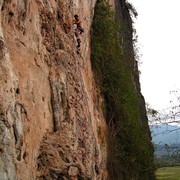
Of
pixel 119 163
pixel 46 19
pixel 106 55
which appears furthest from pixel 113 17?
pixel 46 19

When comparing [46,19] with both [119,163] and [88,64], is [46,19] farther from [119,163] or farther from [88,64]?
[119,163]

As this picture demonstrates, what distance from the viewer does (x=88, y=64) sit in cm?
1488

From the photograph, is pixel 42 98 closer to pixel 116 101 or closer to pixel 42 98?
pixel 42 98

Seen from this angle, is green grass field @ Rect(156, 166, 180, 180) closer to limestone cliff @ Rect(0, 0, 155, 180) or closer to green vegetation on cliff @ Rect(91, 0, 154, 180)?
green vegetation on cliff @ Rect(91, 0, 154, 180)

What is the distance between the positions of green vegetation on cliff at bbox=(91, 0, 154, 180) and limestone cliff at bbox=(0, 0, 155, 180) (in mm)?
4120

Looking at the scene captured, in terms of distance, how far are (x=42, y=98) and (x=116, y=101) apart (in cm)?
792

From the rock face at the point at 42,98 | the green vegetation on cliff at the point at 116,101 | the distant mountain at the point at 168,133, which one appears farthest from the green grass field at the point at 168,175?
the rock face at the point at 42,98

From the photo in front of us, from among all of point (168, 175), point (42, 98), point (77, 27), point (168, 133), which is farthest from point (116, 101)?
point (168, 175)

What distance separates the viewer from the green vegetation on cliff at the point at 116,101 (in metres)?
15.9

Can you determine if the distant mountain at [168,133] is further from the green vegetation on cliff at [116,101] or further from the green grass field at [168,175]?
the green grass field at [168,175]

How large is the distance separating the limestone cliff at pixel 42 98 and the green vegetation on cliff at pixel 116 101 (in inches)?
162

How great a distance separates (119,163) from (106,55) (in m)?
4.65

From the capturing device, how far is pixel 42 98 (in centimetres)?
885

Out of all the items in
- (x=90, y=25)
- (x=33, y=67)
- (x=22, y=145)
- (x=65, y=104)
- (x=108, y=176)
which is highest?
(x=90, y=25)
